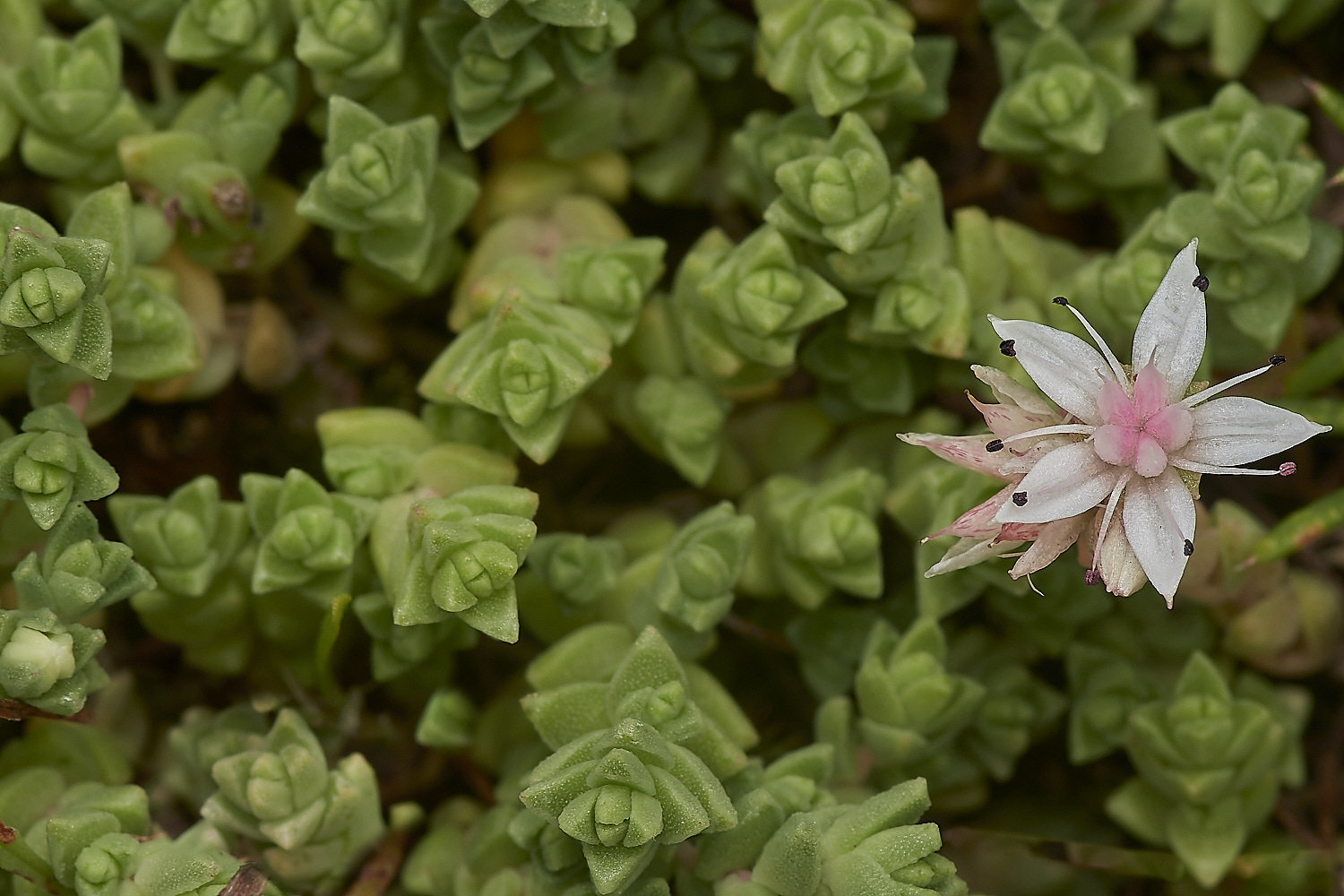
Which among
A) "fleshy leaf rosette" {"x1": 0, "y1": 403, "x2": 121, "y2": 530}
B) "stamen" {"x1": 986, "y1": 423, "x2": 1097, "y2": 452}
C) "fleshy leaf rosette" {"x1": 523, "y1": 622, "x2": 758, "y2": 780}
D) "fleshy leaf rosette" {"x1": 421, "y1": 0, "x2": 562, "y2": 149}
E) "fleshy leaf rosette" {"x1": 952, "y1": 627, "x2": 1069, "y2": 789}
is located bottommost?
"fleshy leaf rosette" {"x1": 952, "y1": 627, "x2": 1069, "y2": 789}

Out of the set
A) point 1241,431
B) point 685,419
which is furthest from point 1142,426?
point 685,419

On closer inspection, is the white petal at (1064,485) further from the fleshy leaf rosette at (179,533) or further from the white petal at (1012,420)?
the fleshy leaf rosette at (179,533)

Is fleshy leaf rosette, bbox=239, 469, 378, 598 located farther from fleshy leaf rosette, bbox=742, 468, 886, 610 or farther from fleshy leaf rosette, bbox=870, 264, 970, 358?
fleshy leaf rosette, bbox=870, 264, 970, 358

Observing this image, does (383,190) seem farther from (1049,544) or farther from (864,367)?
(1049,544)

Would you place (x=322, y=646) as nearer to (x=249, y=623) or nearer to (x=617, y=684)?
(x=249, y=623)

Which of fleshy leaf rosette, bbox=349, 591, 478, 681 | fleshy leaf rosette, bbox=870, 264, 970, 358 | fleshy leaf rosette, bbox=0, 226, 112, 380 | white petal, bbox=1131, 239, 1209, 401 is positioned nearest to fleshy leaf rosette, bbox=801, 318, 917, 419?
fleshy leaf rosette, bbox=870, 264, 970, 358
